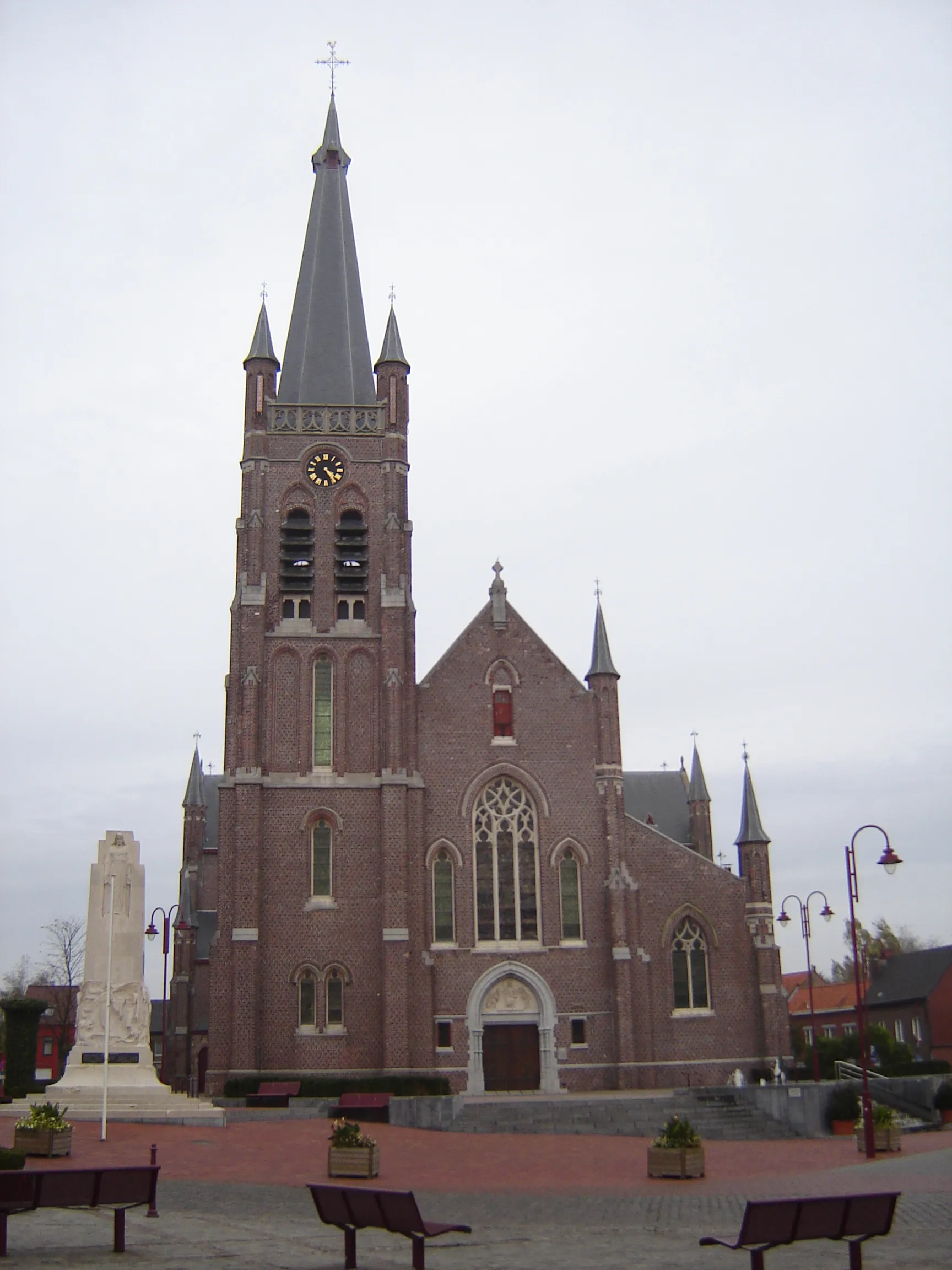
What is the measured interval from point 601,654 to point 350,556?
31.7 feet

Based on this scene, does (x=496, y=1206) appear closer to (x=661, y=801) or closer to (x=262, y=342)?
(x=262, y=342)

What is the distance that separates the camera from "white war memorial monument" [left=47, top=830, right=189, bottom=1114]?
32.1m

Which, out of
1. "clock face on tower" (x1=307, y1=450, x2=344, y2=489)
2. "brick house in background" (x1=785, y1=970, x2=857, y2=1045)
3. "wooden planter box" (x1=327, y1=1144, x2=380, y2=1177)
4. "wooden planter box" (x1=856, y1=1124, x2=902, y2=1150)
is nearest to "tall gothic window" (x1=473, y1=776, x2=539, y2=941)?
"clock face on tower" (x1=307, y1=450, x2=344, y2=489)

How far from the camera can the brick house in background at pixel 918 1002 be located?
66688mm

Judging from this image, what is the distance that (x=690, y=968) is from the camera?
44.2m

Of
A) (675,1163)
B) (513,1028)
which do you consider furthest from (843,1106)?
(675,1163)

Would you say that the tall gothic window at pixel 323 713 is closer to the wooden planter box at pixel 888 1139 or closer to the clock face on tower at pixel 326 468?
the clock face on tower at pixel 326 468

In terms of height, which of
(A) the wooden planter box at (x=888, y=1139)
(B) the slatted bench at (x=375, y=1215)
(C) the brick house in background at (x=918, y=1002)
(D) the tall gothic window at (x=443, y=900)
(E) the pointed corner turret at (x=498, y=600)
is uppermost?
(E) the pointed corner turret at (x=498, y=600)

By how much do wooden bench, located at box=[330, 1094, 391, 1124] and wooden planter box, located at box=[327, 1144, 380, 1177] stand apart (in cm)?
1274

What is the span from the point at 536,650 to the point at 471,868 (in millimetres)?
8150

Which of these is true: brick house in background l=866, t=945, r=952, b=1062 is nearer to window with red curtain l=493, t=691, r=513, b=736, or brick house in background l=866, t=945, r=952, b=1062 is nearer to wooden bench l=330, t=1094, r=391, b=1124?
window with red curtain l=493, t=691, r=513, b=736

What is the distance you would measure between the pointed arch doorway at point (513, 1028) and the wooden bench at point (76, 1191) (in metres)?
29.4

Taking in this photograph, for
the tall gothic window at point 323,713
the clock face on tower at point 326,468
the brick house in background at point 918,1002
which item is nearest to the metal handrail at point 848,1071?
the tall gothic window at point 323,713

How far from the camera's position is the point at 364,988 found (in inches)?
1633
